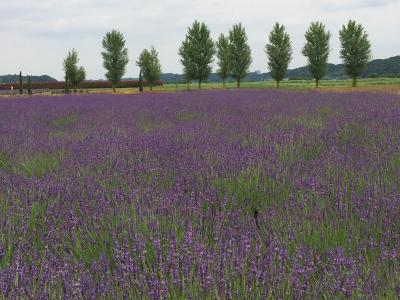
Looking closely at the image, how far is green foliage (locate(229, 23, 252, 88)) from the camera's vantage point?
41.3m

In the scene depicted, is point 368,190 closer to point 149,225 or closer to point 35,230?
→ point 149,225

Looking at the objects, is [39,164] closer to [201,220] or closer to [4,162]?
[4,162]

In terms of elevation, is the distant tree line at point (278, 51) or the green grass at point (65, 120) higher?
the distant tree line at point (278, 51)

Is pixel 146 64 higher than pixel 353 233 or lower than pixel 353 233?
higher

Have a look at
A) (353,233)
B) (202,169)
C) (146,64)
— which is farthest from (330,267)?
(146,64)

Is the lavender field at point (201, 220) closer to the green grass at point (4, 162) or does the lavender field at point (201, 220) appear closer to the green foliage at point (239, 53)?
the green grass at point (4, 162)

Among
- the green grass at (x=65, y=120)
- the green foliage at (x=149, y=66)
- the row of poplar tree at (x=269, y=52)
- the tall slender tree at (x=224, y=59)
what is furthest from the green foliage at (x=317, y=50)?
the green grass at (x=65, y=120)

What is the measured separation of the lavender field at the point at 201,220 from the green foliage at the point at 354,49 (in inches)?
1573

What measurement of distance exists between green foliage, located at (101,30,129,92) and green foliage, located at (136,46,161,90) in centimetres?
326

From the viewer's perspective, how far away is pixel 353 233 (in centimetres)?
219

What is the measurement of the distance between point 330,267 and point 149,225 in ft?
3.09

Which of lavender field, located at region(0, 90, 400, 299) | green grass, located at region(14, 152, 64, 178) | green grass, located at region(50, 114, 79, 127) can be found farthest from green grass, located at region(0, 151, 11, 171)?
green grass, located at region(50, 114, 79, 127)

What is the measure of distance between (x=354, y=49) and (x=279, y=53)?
7.40m

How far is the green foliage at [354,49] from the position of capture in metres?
41.4
